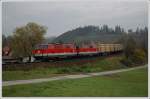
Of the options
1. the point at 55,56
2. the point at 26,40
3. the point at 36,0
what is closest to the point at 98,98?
the point at 55,56

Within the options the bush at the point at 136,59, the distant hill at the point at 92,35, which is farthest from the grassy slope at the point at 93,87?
the distant hill at the point at 92,35

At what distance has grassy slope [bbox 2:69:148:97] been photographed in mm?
5715

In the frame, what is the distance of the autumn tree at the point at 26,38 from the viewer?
5.76 metres

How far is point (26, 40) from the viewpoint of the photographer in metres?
5.76

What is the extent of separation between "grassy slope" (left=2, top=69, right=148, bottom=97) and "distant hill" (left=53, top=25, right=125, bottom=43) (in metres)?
0.57

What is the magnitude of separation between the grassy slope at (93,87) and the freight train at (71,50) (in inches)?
15.5

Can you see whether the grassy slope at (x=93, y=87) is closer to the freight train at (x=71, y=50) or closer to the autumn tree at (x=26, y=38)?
the freight train at (x=71, y=50)

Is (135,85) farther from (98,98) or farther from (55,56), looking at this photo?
(55,56)

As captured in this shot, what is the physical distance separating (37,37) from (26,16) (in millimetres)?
354

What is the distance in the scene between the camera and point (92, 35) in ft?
19.3

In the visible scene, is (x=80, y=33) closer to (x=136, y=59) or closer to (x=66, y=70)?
(x=66, y=70)

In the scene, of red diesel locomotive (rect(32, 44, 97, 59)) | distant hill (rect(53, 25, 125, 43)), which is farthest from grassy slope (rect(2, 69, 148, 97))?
distant hill (rect(53, 25, 125, 43))

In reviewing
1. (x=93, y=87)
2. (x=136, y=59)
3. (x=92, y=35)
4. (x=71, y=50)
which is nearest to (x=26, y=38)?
(x=71, y=50)

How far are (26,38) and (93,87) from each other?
3.97ft
